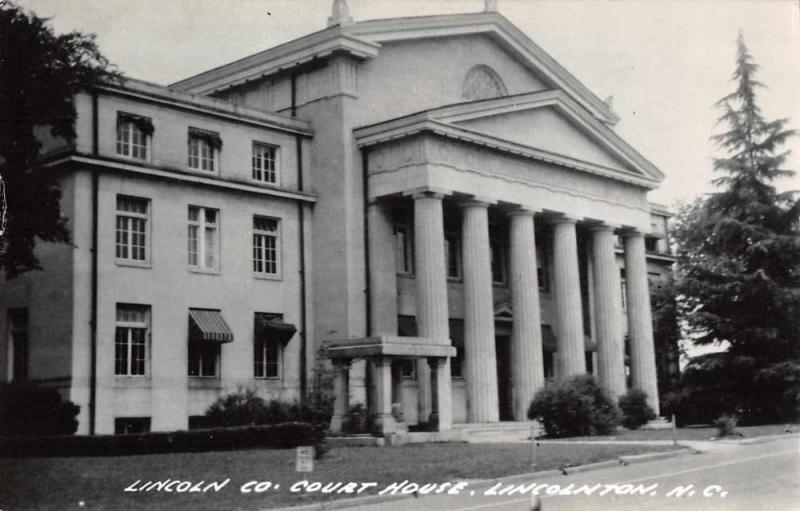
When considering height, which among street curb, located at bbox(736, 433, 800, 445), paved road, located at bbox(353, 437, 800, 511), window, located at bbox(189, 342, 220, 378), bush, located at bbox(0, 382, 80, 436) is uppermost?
window, located at bbox(189, 342, 220, 378)

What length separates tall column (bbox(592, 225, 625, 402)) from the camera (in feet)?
161

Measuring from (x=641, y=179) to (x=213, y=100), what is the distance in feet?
75.2

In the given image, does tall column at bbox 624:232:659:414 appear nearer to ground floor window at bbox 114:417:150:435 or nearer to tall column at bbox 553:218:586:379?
tall column at bbox 553:218:586:379

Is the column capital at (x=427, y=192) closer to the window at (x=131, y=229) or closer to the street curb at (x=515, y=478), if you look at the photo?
the window at (x=131, y=229)

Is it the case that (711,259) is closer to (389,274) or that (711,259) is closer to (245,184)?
(389,274)

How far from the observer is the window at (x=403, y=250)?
1741 inches

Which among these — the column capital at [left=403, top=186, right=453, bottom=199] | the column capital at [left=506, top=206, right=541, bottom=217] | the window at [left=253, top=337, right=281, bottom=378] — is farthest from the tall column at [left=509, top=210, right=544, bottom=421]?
the window at [left=253, top=337, right=281, bottom=378]

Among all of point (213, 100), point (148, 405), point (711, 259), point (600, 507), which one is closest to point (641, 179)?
point (711, 259)

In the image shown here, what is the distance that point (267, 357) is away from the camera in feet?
132

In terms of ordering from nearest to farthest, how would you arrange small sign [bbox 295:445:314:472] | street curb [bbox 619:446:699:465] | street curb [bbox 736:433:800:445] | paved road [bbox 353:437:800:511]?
paved road [bbox 353:437:800:511] → small sign [bbox 295:445:314:472] → street curb [bbox 619:446:699:465] → street curb [bbox 736:433:800:445]

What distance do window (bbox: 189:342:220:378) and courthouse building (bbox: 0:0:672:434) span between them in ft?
0.27

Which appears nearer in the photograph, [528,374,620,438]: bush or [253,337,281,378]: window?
[528,374,620,438]: bush

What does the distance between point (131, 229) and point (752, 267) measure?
2907 centimetres

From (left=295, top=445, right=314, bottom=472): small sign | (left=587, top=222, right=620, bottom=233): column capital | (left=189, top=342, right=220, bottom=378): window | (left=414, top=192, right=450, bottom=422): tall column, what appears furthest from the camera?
(left=587, top=222, right=620, bottom=233): column capital
